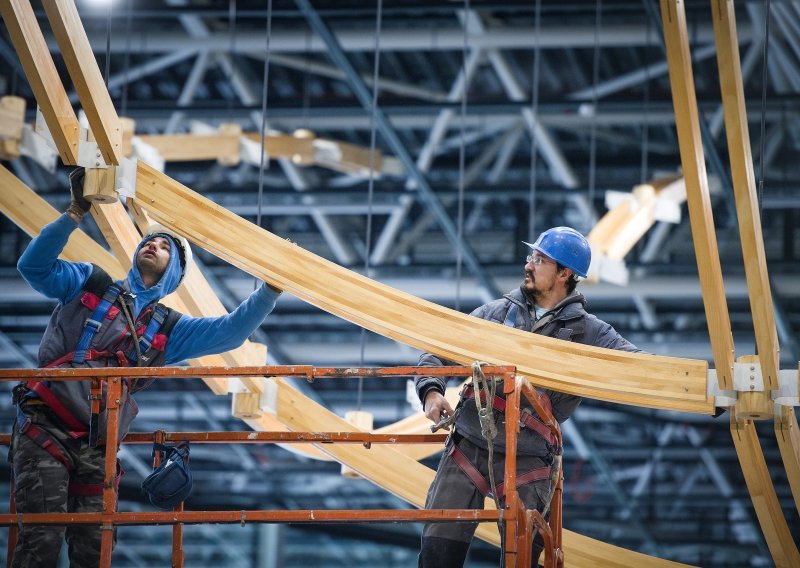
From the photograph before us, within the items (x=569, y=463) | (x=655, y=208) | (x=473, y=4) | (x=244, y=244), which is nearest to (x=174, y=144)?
(x=473, y=4)

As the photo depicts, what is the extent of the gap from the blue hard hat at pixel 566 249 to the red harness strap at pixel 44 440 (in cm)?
272

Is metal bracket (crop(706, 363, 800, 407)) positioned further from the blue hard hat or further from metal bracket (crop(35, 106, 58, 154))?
metal bracket (crop(35, 106, 58, 154))

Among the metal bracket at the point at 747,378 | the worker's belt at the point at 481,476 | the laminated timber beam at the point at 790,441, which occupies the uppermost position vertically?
the metal bracket at the point at 747,378

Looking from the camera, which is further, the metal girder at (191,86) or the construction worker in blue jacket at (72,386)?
the metal girder at (191,86)

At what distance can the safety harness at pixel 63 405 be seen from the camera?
8352mm

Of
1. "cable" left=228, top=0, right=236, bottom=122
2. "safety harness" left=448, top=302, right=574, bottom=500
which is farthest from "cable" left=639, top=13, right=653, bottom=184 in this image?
"safety harness" left=448, top=302, right=574, bottom=500

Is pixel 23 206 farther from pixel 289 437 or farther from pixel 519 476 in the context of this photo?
pixel 519 476

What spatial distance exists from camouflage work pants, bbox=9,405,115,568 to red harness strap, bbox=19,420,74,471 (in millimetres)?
17

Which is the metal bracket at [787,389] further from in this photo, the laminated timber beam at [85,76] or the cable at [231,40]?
the cable at [231,40]

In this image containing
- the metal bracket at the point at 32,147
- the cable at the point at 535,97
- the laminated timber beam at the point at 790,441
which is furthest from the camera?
the cable at the point at 535,97

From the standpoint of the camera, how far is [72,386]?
27.7 ft

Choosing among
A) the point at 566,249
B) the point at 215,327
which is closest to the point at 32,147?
the point at 215,327

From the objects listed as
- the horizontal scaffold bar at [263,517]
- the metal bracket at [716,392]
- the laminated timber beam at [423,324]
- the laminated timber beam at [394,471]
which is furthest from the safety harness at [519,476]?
the laminated timber beam at [394,471]

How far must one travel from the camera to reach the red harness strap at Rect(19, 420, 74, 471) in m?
8.32
